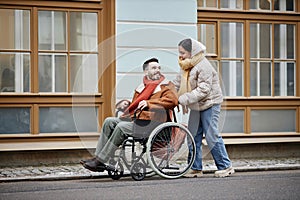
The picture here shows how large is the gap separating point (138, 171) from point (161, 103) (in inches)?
33.2

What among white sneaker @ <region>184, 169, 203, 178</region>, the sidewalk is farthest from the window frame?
white sneaker @ <region>184, 169, 203, 178</region>

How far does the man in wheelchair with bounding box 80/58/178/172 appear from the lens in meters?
8.38

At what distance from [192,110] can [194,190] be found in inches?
68.6

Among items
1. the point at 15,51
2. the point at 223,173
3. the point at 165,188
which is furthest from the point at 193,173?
the point at 15,51

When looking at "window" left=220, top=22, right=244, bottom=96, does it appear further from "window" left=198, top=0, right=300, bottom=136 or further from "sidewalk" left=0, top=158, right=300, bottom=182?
"sidewalk" left=0, top=158, right=300, bottom=182

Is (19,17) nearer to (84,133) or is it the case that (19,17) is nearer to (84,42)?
(84,42)

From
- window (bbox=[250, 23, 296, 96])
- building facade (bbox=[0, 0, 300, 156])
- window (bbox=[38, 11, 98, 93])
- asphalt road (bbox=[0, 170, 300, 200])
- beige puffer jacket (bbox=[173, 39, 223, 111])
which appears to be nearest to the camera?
asphalt road (bbox=[0, 170, 300, 200])

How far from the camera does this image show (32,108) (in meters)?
10.5

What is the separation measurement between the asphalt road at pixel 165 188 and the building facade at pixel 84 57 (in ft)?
5.18

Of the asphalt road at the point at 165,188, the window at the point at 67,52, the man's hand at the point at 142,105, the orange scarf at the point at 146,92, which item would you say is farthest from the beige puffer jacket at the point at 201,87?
the window at the point at 67,52

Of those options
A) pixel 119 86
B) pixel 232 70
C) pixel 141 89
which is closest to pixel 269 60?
pixel 232 70

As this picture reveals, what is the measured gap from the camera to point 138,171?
8.48 m

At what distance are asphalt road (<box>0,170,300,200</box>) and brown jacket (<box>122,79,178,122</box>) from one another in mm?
751

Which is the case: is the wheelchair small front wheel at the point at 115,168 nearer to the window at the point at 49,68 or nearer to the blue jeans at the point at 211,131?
the blue jeans at the point at 211,131
